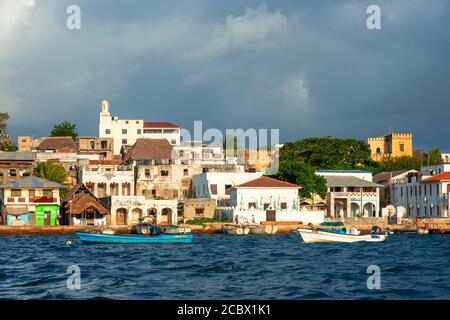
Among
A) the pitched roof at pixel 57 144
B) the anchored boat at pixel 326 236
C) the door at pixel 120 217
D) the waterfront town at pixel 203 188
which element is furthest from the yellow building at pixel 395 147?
the anchored boat at pixel 326 236

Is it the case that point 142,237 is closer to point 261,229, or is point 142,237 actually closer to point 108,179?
Result: point 261,229

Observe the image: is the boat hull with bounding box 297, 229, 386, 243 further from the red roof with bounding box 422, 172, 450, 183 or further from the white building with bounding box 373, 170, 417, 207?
the white building with bounding box 373, 170, 417, 207

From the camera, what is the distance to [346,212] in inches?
3590

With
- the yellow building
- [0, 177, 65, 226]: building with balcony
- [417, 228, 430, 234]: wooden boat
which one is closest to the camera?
[0, 177, 65, 226]: building with balcony

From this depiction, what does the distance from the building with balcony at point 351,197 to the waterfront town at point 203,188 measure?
0.39ft

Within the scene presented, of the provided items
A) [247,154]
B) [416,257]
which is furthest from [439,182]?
[416,257]

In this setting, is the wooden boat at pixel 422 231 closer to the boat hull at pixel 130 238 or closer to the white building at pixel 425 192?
the white building at pixel 425 192

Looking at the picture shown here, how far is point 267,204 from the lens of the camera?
8169 centimetres

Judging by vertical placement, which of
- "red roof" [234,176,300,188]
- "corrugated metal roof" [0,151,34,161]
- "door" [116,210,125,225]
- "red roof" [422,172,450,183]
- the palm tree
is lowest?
"door" [116,210,125,225]

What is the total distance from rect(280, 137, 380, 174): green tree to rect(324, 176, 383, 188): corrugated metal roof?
11052 mm

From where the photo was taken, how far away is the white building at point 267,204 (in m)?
80.1

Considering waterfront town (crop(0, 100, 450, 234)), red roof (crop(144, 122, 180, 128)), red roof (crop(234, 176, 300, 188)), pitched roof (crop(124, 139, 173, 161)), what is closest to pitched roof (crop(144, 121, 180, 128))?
red roof (crop(144, 122, 180, 128))

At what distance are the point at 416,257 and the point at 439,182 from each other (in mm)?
46414

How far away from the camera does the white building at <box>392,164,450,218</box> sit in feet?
285
